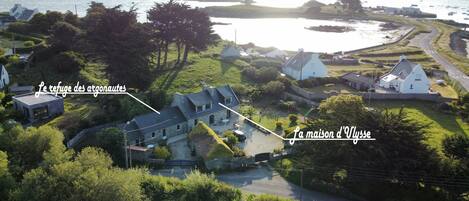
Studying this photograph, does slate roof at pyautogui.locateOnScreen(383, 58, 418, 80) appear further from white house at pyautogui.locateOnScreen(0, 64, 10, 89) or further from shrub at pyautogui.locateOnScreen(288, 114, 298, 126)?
white house at pyautogui.locateOnScreen(0, 64, 10, 89)

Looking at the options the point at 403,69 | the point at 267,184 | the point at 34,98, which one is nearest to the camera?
the point at 267,184

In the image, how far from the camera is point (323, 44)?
10506 centimetres

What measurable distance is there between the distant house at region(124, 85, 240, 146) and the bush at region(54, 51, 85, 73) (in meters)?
22.2

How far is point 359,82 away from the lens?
190 feet

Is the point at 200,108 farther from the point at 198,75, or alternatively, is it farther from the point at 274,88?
the point at 198,75

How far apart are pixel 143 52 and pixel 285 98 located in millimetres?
18300

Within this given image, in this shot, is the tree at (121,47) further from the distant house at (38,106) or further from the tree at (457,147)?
the tree at (457,147)

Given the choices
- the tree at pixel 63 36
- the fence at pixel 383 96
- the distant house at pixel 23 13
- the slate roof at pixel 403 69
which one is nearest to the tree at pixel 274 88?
the fence at pixel 383 96

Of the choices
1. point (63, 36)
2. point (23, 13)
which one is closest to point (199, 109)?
Answer: point (63, 36)

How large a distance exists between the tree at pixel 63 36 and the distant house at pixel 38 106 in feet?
70.7

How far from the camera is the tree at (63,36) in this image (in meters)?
62.9

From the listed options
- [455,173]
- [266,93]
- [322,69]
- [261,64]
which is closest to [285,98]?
[266,93]

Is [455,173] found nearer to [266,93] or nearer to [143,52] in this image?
[266,93]

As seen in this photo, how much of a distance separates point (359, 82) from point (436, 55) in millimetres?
37045
